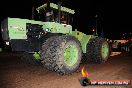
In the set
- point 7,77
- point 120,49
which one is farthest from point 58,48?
point 120,49

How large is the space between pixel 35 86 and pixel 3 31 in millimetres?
2571

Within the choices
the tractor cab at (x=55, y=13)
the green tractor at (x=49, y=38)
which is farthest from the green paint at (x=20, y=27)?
the tractor cab at (x=55, y=13)

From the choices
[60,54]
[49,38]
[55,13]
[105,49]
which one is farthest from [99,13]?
[60,54]

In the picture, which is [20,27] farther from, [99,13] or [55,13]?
[99,13]

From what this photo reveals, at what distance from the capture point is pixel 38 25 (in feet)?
24.8

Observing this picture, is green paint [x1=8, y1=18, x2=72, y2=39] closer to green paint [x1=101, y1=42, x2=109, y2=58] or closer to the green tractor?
the green tractor

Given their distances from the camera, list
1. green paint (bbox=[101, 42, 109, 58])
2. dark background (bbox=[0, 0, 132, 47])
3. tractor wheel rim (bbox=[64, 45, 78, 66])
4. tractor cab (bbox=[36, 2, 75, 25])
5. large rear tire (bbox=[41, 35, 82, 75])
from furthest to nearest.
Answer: dark background (bbox=[0, 0, 132, 47])
green paint (bbox=[101, 42, 109, 58])
tractor cab (bbox=[36, 2, 75, 25])
tractor wheel rim (bbox=[64, 45, 78, 66])
large rear tire (bbox=[41, 35, 82, 75])

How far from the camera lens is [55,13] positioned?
825cm

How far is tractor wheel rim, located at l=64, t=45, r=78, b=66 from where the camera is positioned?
23.9 ft

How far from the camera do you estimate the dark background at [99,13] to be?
32.8 m

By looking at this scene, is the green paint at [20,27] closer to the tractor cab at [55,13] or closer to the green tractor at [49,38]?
the green tractor at [49,38]

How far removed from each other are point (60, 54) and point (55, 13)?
7.48ft

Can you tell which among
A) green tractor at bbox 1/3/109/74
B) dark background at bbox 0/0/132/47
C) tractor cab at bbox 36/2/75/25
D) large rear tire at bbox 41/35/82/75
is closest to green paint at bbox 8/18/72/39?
green tractor at bbox 1/3/109/74

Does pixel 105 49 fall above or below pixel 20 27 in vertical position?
Result: below
